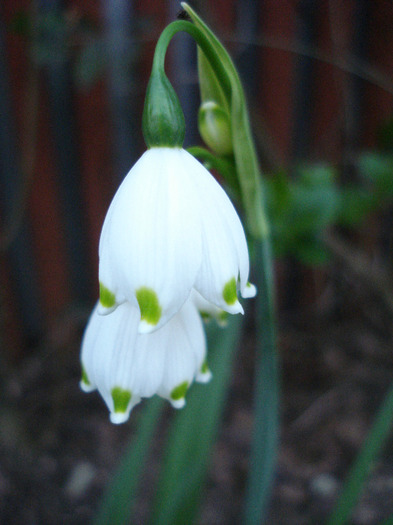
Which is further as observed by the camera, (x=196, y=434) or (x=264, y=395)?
(x=196, y=434)

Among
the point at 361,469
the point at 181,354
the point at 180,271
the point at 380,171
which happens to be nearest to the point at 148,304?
the point at 180,271

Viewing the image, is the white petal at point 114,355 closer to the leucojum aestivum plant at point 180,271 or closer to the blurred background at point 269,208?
the leucojum aestivum plant at point 180,271

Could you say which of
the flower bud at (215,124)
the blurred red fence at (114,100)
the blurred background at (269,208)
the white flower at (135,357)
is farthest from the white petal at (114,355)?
the blurred red fence at (114,100)

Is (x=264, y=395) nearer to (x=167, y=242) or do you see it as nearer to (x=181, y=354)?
(x=181, y=354)

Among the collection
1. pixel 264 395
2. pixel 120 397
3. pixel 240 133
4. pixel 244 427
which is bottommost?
pixel 244 427

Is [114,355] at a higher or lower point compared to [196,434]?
higher

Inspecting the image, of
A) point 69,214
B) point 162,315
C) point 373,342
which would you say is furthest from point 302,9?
point 162,315

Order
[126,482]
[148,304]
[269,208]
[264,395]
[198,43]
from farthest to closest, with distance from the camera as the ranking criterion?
[269,208] → [126,482] → [264,395] → [198,43] → [148,304]
